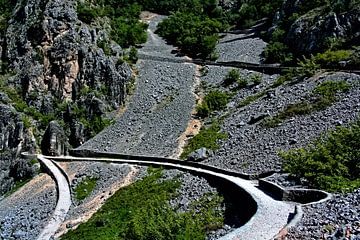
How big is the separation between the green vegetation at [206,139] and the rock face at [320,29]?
1856cm

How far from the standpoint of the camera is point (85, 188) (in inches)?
1567

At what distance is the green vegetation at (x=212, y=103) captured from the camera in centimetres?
4850

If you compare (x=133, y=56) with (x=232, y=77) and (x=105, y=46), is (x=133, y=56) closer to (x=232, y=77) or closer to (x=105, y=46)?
(x=105, y=46)

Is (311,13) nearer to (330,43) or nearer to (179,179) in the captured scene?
(330,43)

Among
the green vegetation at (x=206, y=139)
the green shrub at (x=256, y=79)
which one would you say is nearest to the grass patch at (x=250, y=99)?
the green shrub at (x=256, y=79)

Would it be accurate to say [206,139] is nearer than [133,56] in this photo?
Yes

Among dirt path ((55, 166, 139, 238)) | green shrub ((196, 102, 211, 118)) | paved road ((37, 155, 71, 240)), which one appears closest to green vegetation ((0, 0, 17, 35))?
paved road ((37, 155, 71, 240))

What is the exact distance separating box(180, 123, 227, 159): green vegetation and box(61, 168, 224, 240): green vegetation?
13.1ft

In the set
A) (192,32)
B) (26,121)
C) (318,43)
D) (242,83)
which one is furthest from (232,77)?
(26,121)

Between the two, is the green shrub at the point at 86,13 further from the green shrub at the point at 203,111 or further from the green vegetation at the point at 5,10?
the green shrub at the point at 203,111

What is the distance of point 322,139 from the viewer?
33.4 m

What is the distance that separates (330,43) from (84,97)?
26124 millimetres

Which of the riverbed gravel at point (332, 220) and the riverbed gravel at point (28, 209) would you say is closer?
the riverbed gravel at point (332, 220)

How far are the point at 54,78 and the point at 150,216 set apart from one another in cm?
3672
